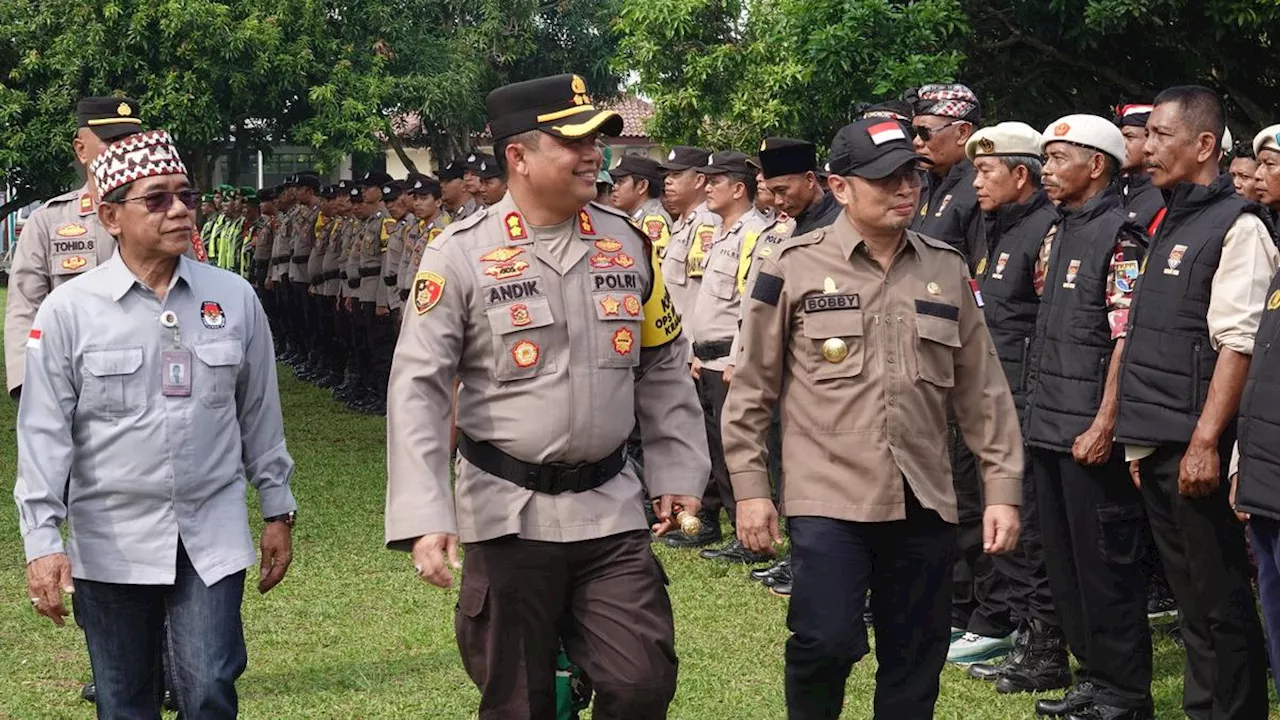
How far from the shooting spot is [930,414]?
507 cm

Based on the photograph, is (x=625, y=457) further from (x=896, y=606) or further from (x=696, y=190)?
(x=696, y=190)

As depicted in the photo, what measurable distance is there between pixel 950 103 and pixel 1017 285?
1.14 m

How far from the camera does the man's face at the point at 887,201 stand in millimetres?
5051

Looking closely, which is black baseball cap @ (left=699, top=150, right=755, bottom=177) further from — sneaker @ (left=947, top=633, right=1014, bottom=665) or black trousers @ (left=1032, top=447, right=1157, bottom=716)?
black trousers @ (left=1032, top=447, right=1157, bottom=716)

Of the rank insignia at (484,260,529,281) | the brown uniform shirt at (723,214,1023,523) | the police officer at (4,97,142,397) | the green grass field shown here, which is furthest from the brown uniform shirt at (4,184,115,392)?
the brown uniform shirt at (723,214,1023,523)

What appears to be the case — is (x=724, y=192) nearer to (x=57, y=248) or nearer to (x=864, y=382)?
(x=57, y=248)

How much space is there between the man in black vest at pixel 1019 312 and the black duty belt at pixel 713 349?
7.86 ft

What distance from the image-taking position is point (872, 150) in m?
5.07

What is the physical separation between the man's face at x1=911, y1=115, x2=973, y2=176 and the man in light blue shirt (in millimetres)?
3869

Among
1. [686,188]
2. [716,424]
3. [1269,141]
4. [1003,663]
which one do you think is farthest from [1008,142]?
[686,188]

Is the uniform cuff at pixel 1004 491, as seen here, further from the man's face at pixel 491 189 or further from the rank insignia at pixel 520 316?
the man's face at pixel 491 189

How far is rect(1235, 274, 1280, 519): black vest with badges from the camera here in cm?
475

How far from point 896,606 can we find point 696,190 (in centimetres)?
604

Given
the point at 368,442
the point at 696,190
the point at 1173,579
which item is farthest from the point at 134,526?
the point at 368,442
